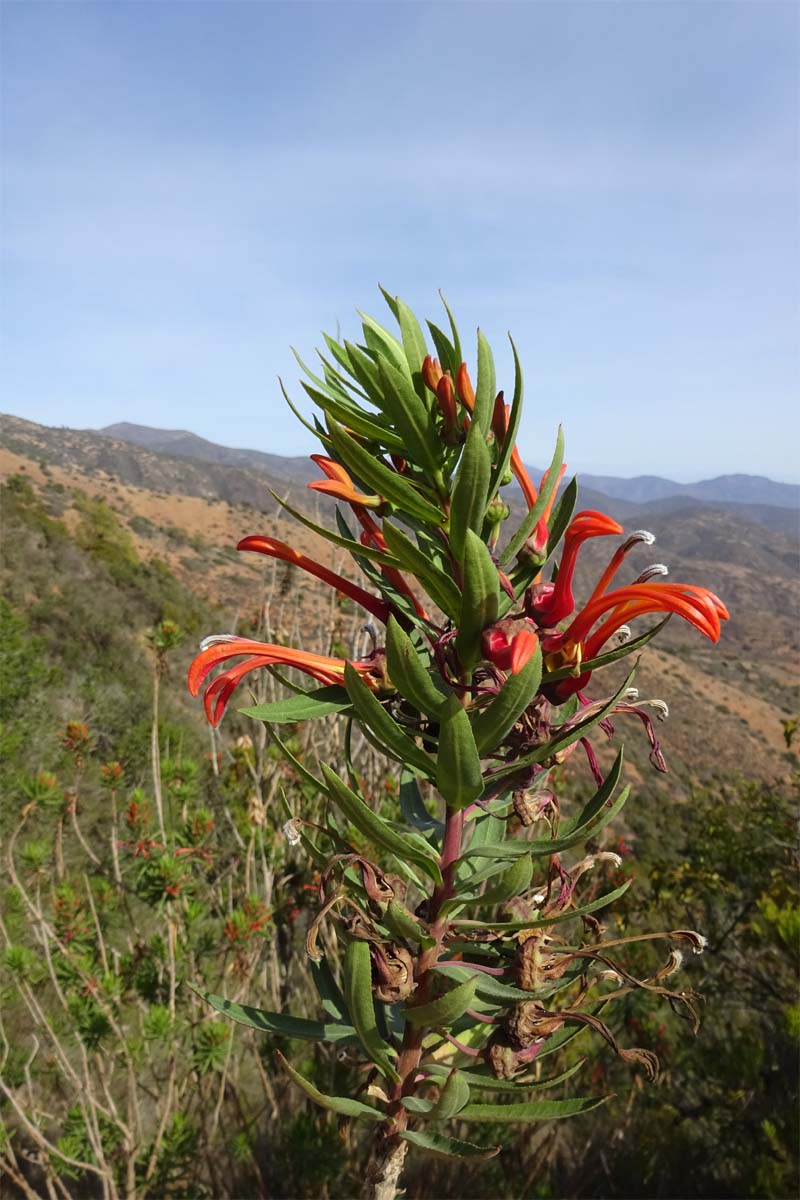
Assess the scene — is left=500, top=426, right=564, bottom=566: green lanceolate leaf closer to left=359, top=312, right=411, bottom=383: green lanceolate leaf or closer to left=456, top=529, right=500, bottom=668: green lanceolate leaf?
left=456, top=529, right=500, bottom=668: green lanceolate leaf

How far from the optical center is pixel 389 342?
115 cm

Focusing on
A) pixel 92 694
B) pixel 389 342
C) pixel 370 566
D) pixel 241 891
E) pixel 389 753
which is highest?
pixel 389 342

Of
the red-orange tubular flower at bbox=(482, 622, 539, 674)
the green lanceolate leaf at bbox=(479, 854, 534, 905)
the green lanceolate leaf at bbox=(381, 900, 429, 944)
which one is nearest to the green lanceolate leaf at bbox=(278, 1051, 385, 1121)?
the green lanceolate leaf at bbox=(381, 900, 429, 944)

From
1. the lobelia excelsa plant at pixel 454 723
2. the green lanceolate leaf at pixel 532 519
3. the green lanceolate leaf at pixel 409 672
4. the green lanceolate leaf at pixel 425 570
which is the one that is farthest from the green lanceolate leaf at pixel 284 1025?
the green lanceolate leaf at pixel 532 519

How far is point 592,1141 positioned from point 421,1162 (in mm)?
1208

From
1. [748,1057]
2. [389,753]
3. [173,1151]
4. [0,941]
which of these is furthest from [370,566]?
[0,941]

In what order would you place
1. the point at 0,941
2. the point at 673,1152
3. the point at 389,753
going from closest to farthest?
the point at 389,753 < the point at 673,1152 < the point at 0,941

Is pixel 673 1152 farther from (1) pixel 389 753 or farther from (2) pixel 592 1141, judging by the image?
(1) pixel 389 753

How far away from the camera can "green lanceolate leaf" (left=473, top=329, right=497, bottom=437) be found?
0.99 m

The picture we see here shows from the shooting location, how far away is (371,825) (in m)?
0.87

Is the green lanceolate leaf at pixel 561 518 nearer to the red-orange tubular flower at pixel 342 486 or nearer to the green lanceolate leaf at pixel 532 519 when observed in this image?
the green lanceolate leaf at pixel 532 519

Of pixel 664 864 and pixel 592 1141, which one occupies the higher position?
pixel 664 864

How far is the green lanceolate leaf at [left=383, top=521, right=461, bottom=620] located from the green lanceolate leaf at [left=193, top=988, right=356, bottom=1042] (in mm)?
635

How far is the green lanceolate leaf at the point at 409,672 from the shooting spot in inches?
31.9
